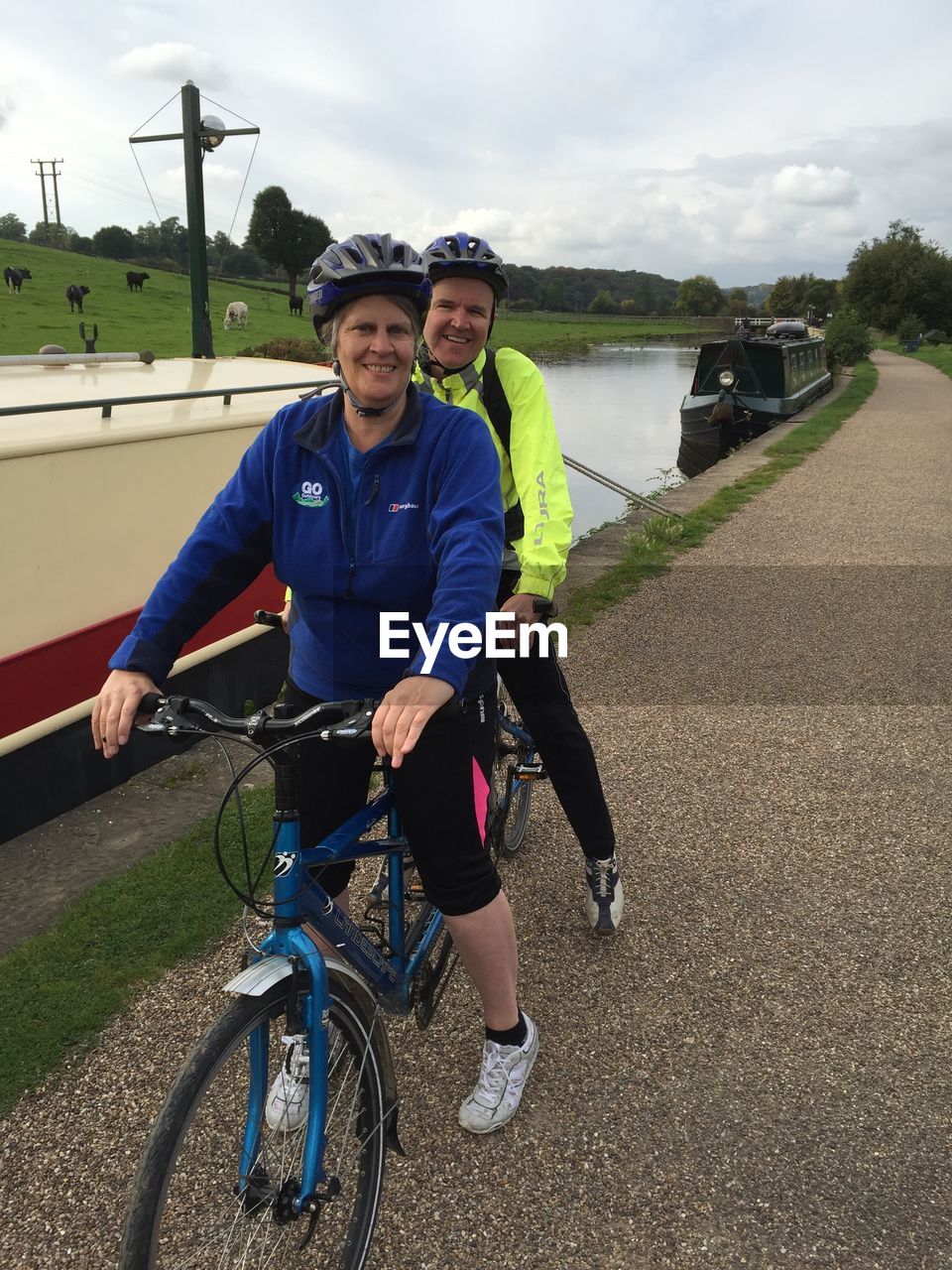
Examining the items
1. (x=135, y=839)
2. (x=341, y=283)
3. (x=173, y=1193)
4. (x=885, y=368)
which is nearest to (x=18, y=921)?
(x=135, y=839)

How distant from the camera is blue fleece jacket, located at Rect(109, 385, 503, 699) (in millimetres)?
1816

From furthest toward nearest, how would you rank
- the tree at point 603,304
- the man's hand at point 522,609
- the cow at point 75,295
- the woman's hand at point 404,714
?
the tree at point 603,304
the cow at point 75,295
the man's hand at point 522,609
the woman's hand at point 404,714

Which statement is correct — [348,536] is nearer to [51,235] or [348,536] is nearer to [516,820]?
[516,820]

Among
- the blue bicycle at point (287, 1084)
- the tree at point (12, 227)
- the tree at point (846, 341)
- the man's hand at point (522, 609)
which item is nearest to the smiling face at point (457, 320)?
the man's hand at point (522, 609)

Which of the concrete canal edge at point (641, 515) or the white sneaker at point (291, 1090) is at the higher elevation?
the white sneaker at point (291, 1090)

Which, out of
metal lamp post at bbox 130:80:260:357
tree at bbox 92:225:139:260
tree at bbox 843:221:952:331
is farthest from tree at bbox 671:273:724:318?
metal lamp post at bbox 130:80:260:357

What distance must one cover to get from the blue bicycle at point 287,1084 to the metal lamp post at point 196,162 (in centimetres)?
496

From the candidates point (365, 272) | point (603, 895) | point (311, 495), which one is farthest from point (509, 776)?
point (365, 272)

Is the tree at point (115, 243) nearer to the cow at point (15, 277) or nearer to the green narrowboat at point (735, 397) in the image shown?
the cow at point (15, 277)

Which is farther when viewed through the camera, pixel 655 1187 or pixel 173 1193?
pixel 655 1187

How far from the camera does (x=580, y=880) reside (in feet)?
11.6

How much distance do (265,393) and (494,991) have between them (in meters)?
3.92

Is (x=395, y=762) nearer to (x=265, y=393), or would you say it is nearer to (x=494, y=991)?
(x=494, y=991)

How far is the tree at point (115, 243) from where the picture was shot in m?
76.1
